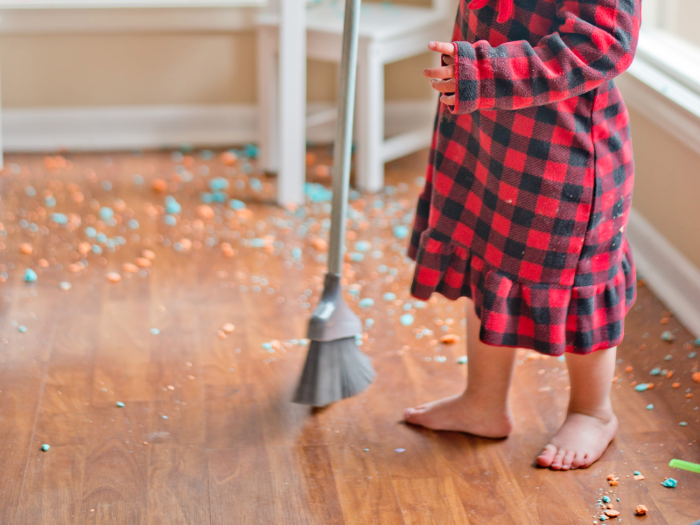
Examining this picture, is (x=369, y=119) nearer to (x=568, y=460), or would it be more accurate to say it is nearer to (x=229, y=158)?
(x=229, y=158)

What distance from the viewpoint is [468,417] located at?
1.17m

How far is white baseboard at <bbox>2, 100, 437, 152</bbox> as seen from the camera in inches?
91.1

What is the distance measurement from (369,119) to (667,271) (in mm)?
834

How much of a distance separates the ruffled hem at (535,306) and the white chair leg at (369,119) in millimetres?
993

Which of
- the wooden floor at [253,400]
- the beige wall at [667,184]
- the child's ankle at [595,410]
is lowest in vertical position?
the wooden floor at [253,400]

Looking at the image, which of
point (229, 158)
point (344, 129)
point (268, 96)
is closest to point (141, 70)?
point (229, 158)

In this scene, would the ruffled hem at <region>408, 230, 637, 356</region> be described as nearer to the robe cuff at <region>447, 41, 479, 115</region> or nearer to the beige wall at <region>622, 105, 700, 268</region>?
the robe cuff at <region>447, 41, 479, 115</region>

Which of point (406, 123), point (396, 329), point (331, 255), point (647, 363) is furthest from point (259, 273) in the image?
point (406, 123)

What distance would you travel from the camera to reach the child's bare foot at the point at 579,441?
1107mm

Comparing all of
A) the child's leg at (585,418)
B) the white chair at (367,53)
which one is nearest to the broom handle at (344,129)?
the child's leg at (585,418)

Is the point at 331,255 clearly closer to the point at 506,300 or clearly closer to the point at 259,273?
the point at 506,300

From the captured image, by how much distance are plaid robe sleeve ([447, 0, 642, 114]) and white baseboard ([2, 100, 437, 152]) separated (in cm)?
146

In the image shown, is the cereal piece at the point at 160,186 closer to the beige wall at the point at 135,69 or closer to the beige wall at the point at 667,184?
the beige wall at the point at 135,69

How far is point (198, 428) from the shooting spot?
1.18 m
